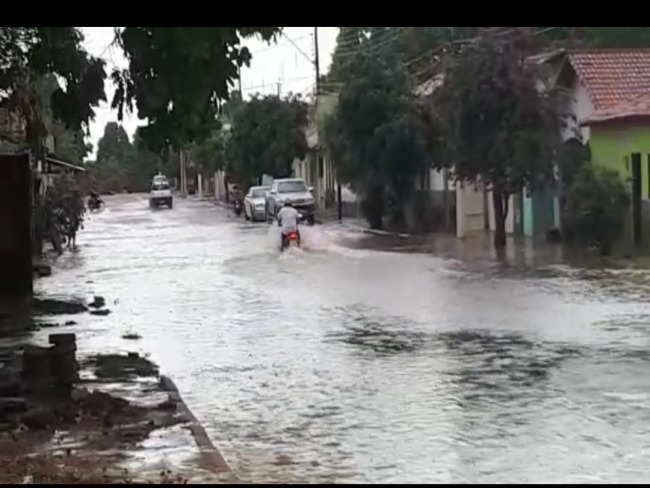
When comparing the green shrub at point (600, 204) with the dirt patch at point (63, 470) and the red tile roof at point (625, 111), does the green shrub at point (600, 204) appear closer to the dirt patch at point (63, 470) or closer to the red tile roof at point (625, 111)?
the red tile roof at point (625, 111)

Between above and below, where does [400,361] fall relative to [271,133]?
below

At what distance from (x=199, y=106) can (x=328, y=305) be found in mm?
8917

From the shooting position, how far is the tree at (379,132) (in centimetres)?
4316

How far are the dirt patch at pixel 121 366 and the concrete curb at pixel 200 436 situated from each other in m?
0.72

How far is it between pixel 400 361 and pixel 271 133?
5809 cm

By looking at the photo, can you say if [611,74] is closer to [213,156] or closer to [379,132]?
[379,132]

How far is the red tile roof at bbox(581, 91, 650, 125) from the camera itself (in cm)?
3269

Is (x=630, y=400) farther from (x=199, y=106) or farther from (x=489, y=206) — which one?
(x=489, y=206)

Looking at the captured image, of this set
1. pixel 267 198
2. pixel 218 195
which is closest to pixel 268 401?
pixel 267 198

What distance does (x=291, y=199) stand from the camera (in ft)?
171

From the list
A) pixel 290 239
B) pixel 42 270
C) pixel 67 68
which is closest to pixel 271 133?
pixel 290 239

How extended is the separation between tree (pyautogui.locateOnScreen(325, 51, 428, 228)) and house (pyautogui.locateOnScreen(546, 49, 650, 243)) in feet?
24.2

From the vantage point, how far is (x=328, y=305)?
2033 cm

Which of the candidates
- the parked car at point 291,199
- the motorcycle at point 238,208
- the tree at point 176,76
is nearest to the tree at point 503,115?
the parked car at point 291,199
